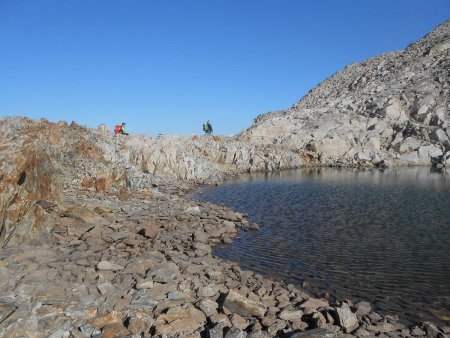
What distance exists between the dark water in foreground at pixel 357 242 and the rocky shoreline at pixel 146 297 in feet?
7.00

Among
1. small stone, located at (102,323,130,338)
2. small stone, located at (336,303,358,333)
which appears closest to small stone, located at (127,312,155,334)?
small stone, located at (102,323,130,338)

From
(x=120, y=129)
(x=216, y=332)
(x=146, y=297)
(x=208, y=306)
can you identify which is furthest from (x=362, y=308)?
(x=120, y=129)

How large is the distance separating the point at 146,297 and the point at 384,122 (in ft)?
288

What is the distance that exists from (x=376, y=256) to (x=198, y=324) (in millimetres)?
13939

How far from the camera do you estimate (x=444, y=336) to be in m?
13.4

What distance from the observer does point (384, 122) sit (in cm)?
8969

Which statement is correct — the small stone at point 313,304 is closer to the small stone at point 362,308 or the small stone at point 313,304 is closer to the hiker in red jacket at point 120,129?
the small stone at point 362,308

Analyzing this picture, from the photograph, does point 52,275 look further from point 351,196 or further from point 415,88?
point 415,88

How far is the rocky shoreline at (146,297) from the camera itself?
42.0 feet

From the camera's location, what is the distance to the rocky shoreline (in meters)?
12.8

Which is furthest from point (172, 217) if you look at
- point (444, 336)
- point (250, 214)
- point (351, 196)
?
point (351, 196)

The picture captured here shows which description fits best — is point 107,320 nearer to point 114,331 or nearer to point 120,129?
point 114,331

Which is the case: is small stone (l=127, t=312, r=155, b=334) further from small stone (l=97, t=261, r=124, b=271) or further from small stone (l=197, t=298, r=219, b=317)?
small stone (l=97, t=261, r=124, b=271)

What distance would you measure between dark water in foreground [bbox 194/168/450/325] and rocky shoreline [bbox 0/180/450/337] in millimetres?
2133
